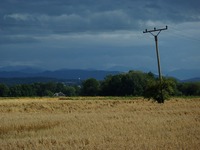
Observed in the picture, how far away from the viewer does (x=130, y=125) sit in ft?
72.2

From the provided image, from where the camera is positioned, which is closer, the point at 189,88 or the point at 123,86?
the point at 123,86

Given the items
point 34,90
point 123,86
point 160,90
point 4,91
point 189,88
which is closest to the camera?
point 160,90

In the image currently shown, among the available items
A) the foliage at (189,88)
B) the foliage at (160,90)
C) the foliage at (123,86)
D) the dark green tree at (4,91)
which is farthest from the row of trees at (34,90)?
the foliage at (160,90)

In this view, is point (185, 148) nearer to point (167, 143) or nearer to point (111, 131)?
point (167, 143)

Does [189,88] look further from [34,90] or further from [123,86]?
[34,90]

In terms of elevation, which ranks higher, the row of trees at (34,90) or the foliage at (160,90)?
the row of trees at (34,90)

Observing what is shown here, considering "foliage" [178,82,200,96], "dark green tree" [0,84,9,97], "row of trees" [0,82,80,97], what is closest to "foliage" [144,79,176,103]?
"foliage" [178,82,200,96]

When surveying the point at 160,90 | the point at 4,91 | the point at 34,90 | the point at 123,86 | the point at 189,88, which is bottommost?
the point at 160,90

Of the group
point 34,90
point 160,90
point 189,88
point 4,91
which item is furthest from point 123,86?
point 160,90

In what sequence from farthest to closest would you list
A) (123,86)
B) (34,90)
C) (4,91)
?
(34,90) → (4,91) → (123,86)

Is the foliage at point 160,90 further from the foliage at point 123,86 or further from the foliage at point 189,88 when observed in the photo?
the foliage at point 189,88

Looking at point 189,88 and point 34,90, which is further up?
point 34,90

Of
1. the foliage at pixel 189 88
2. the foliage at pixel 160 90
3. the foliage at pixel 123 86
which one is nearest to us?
the foliage at pixel 160 90

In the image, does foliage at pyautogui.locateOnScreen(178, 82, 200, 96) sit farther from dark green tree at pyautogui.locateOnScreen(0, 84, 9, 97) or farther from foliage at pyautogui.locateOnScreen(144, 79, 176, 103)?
foliage at pyautogui.locateOnScreen(144, 79, 176, 103)
